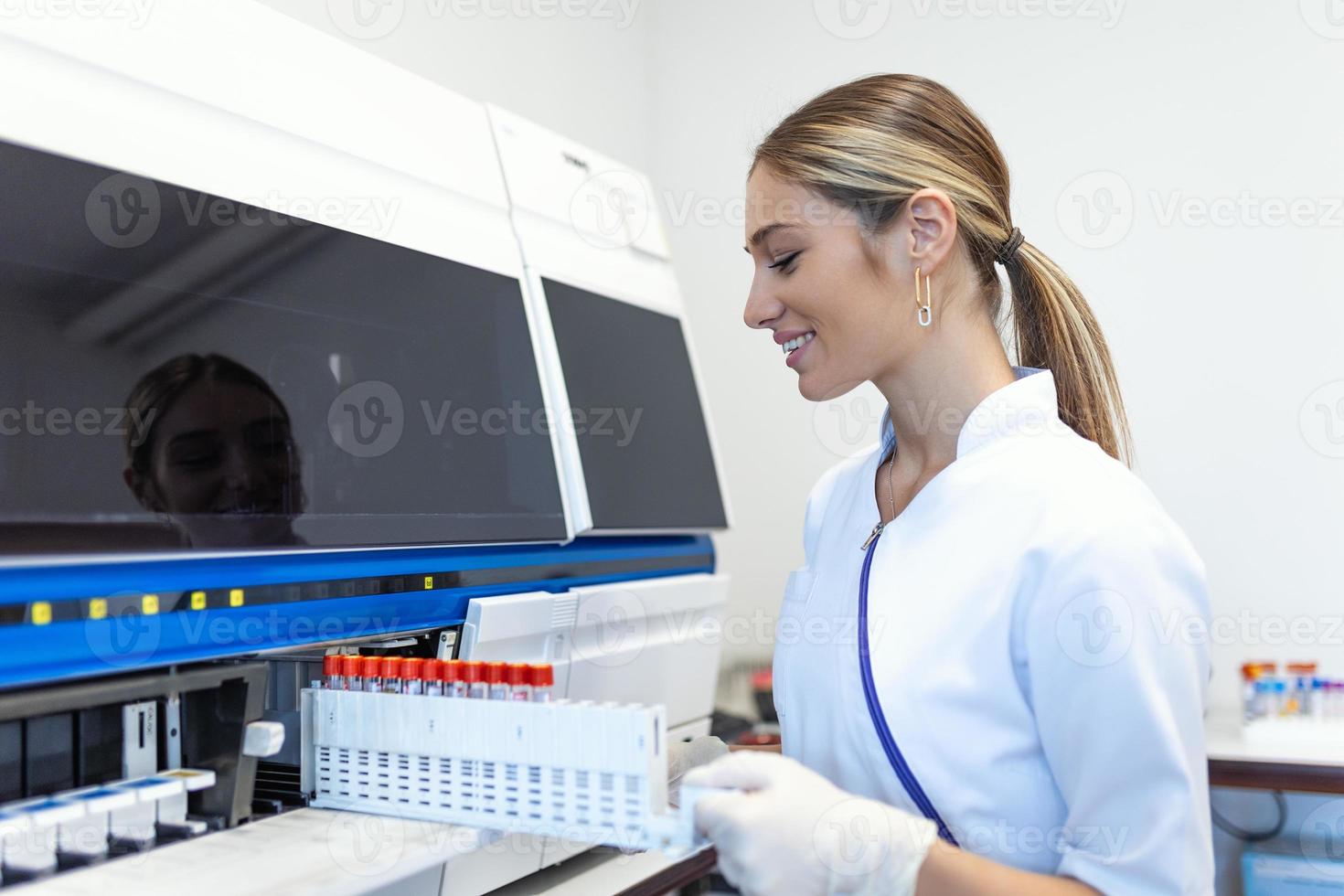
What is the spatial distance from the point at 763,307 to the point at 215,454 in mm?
562

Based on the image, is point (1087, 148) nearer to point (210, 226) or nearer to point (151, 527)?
point (210, 226)

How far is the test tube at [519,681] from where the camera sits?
3.20 feet

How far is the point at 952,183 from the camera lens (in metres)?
1.08

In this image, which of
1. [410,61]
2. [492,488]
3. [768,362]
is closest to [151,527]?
[492,488]

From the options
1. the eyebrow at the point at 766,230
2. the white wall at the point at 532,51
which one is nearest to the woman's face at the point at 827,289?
the eyebrow at the point at 766,230

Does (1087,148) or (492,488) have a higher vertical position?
(1087,148)

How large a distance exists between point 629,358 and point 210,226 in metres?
0.74

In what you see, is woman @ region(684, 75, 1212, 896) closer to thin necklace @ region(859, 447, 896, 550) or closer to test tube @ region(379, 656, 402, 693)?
thin necklace @ region(859, 447, 896, 550)

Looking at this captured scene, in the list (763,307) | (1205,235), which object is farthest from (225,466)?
(1205,235)

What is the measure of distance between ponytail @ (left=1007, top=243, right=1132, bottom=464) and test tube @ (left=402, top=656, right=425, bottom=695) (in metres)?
0.71

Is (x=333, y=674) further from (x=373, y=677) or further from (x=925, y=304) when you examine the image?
(x=925, y=304)

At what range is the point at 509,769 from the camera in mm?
941

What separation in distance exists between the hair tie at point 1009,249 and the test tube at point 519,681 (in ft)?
2.09

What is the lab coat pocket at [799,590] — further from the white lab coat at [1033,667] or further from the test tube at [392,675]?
the test tube at [392,675]
